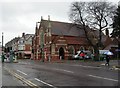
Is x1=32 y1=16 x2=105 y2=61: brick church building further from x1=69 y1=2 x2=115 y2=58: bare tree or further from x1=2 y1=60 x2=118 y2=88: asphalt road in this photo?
x1=2 y1=60 x2=118 y2=88: asphalt road

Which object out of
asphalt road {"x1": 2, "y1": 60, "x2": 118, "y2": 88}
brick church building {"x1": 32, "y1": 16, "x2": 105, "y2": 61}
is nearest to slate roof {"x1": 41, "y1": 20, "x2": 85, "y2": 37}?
brick church building {"x1": 32, "y1": 16, "x2": 105, "y2": 61}

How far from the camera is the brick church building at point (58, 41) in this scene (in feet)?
274

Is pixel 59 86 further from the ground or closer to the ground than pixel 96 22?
closer to the ground

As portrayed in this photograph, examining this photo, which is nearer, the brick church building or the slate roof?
the brick church building

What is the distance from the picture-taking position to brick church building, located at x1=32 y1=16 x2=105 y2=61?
83625mm

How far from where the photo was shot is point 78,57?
7656cm

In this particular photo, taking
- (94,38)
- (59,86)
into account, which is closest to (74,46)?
(94,38)

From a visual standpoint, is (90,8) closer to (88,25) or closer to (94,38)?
(88,25)

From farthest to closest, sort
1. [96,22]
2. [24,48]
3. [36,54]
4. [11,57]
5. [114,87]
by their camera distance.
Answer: [24,48], [36,54], [96,22], [11,57], [114,87]

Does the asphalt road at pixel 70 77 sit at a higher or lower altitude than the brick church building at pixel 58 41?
lower

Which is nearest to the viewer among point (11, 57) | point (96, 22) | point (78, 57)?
point (11, 57)

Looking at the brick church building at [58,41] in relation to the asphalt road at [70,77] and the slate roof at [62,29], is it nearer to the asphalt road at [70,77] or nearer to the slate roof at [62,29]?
the slate roof at [62,29]

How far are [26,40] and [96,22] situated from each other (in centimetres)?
6812

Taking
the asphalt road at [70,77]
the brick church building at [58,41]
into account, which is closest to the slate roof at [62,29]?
the brick church building at [58,41]
